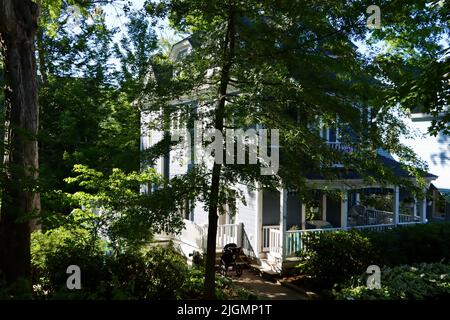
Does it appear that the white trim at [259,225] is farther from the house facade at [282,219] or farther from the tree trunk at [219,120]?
the tree trunk at [219,120]

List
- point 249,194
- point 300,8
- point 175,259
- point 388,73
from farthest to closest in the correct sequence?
point 249,194 < point 175,259 < point 388,73 < point 300,8

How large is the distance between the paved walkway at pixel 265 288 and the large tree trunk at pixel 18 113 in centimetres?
567

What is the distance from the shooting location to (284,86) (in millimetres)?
7402

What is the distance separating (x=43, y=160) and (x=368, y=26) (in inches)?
721

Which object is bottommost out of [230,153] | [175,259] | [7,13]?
[175,259]

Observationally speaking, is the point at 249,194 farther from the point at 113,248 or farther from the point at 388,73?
the point at 388,73

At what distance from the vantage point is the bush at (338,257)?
35.7 feet

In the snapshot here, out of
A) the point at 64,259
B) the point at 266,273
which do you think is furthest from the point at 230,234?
the point at 64,259

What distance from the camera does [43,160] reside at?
21047mm

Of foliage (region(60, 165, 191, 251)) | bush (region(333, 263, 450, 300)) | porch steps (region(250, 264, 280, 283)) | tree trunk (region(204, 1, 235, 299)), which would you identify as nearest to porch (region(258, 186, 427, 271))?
porch steps (region(250, 264, 280, 283))

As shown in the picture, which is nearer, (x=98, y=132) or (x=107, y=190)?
(x=107, y=190)

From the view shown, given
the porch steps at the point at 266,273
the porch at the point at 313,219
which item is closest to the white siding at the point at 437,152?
the porch at the point at 313,219

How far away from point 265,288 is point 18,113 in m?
7.64
